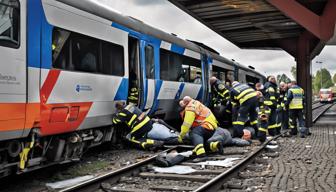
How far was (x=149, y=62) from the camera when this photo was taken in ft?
31.9

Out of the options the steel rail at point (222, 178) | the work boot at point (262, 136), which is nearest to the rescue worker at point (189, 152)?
the work boot at point (262, 136)

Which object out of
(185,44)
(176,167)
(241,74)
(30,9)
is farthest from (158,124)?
(241,74)

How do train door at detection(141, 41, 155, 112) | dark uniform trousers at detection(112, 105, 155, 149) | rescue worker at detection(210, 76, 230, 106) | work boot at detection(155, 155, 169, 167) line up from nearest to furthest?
work boot at detection(155, 155, 169, 167)
dark uniform trousers at detection(112, 105, 155, 149)
train door at detection(141, 41, 155, 112)
rescue worker at detection(210, 76, 230, 106)

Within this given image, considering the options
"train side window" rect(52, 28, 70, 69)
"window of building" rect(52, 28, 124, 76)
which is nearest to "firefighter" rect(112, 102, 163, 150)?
"window of building" rect(52, 28, 124, 76)

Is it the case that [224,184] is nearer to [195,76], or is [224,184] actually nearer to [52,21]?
[52,21]

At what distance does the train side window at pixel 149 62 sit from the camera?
378 inches

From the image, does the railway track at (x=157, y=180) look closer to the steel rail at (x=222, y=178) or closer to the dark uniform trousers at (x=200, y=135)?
the steel rail at (x=222, y=178)

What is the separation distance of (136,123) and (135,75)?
45.0 inches

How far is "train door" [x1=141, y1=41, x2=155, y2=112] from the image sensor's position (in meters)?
9.33

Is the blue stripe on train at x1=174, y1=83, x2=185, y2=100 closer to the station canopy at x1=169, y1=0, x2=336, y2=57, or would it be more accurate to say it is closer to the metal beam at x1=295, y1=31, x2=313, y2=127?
the station canopy at x1=169, y1=0, x2=336, y2=57

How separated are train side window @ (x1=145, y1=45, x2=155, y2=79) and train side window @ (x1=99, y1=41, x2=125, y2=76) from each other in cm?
123

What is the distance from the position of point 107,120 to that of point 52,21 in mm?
2527

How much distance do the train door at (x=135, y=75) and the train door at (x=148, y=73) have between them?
0.13 meters

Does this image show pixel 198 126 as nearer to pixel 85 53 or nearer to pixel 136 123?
pixel 136 123
